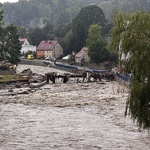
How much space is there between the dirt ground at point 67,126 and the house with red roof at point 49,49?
87383 millimetres

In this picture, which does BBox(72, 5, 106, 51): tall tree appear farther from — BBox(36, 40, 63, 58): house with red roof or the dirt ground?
the dirt ground

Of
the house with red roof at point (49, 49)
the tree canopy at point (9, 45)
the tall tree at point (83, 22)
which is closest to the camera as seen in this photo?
the tree canopy at point (9, 45)

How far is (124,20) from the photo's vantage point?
13383mm

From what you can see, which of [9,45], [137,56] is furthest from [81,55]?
[137,56]

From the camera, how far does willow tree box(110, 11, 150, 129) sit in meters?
12.4

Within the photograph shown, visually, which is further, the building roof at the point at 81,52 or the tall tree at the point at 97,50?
the building roof at the point at 81,52

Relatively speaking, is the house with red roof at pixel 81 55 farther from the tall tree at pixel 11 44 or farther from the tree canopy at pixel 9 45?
the tall tree at pixel 11 44

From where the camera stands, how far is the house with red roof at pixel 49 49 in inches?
5111

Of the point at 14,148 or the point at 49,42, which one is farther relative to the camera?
the point at 49,42

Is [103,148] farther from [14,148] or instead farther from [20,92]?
[20,92]

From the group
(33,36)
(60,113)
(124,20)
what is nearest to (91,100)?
(60,113)

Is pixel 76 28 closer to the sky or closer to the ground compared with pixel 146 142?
closer to the sky

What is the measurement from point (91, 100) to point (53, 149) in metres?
22.0

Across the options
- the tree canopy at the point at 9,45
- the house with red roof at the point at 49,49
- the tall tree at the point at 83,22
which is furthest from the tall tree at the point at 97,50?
the house with red roof at the point at 49,49
